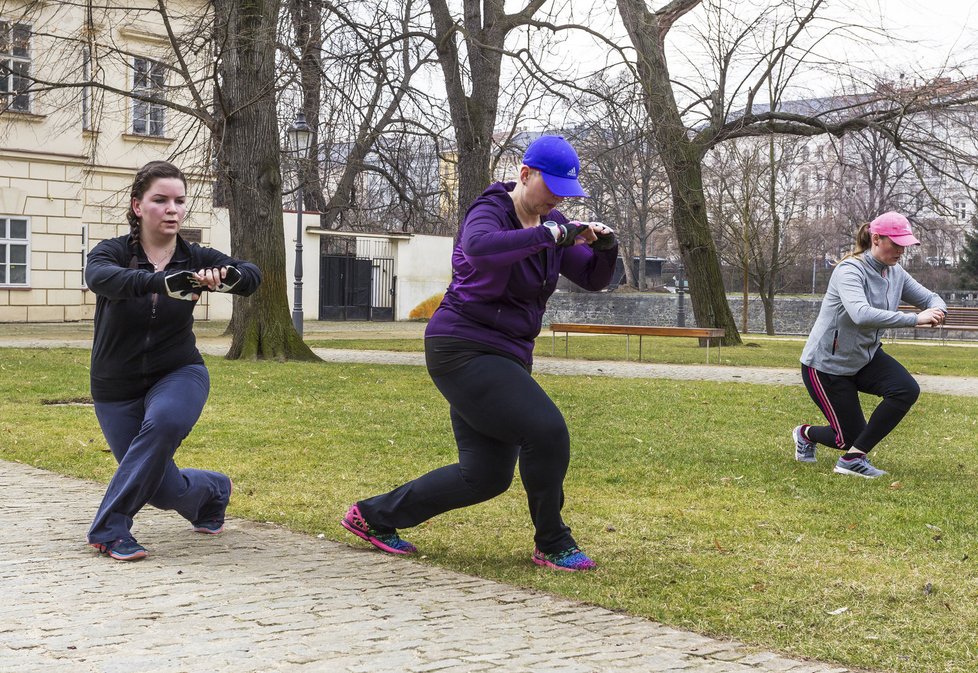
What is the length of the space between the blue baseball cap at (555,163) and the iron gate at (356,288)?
31126 millimetres

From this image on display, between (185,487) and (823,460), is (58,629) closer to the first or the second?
(185,487)

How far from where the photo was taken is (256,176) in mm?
17141

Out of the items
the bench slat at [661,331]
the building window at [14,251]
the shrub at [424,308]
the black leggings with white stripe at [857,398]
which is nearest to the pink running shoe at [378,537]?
the black leggings with white stripe at [857,398]

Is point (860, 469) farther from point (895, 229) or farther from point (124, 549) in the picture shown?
point (124, 549)

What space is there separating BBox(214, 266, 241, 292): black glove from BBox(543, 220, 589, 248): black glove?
4.21 feet

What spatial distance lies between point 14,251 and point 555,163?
26.4m

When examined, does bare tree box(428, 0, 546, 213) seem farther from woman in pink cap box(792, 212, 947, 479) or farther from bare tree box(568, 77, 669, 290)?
woman in pink cap box(792, 212, 947, 479)

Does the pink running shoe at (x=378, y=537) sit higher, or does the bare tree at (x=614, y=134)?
the bare tree at (x=614, y=134)

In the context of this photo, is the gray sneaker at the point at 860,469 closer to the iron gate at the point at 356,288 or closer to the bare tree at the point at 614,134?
the bare tree at the point at 614,134

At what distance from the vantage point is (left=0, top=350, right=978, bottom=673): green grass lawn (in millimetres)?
4508

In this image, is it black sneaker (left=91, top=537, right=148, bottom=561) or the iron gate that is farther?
the iron gate

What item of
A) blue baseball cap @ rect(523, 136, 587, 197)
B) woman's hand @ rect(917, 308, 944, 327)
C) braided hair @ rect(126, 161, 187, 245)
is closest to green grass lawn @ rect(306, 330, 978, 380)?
woman's hand @ rect(917, 308, 944, 327)

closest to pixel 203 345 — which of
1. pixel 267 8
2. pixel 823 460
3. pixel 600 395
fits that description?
pixel 267 8

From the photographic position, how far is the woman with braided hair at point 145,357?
5.18m
